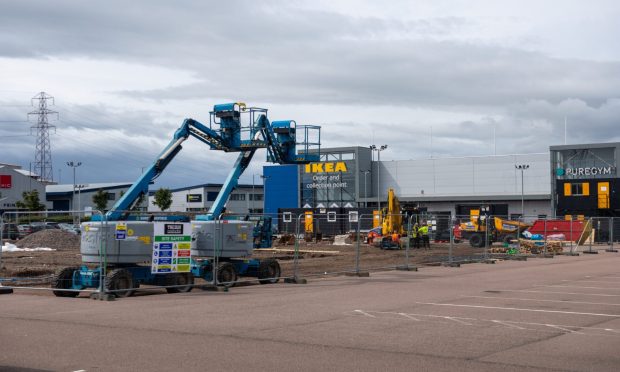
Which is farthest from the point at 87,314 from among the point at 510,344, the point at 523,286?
the point at 523,286

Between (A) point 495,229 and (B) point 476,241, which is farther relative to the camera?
(A) point 495,229

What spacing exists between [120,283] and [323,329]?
762cm

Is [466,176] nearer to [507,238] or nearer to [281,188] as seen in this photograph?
[281,188]

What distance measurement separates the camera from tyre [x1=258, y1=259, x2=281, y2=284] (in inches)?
944

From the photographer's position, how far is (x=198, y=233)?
2289 cm

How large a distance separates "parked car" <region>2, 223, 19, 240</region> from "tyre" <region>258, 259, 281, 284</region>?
29.0 feet

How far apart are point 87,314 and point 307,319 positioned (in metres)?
4.72

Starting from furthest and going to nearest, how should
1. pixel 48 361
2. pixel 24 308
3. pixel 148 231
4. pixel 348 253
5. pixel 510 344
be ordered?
pixel 348 253 < pixel 148 231 < pixel 24 308 < pixel 510 344 < pixel 48 361

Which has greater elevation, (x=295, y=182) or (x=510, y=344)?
(x=295, y=182)

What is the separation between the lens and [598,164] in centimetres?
8288

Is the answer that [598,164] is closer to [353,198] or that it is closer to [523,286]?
[353,198]

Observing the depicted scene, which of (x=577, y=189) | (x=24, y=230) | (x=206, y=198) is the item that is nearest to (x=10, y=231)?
(x=24, y=230)

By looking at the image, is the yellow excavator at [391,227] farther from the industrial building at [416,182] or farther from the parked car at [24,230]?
the industrial building at [416,182]

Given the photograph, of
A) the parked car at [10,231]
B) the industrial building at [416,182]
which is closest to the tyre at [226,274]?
the parked car at [10,231]
